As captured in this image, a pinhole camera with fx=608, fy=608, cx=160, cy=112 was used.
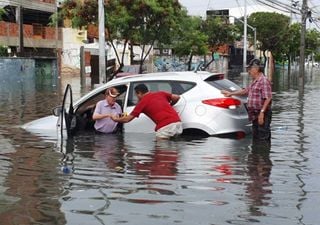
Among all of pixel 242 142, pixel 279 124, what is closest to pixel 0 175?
pixel 242 142

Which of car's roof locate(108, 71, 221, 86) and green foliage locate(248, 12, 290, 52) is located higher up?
green foliage locate(248, 12, 290, 52)

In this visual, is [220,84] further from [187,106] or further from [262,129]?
[262,129]

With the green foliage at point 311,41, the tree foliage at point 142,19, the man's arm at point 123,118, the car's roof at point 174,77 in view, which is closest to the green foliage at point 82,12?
the tree foliage at point 142,19

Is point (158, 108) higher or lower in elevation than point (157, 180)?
higher

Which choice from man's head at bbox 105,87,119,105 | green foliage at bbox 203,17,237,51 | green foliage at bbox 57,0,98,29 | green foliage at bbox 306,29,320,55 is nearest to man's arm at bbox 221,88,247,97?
man's head at bbox 105,87,119,105

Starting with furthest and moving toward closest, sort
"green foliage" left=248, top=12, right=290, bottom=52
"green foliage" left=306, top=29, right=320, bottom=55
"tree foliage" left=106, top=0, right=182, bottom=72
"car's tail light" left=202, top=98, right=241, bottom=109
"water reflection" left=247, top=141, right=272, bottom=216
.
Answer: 1. "green foliage" left=306, top=29, right=320, bottom=55
2. "green foliage" left=248, top=12, right=290, bottom=52
3. "tree foliage" left=106, top=0, right=182, bottom=72
4. "car's tail light" left=202, top=98, right=241, bottom=109
5. "water reflection" left=247, top=141, right=272, bottom=216

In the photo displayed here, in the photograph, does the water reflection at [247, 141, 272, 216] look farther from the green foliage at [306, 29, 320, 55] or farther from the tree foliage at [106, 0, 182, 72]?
the green foliage at [306, 29, 320, 55]

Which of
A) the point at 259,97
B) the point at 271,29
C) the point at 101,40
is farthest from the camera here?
the point at 271,29

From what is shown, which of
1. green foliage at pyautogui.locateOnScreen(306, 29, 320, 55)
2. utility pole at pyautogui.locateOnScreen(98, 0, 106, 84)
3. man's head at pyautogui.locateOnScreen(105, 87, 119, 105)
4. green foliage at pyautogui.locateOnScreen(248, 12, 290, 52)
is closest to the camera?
man's head at pyautogui.locateOnScreen(105, 87, 119, 105)

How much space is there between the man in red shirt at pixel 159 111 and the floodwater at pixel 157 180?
293 mm

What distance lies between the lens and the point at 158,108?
31.4 ft

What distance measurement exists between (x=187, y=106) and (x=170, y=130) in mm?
536

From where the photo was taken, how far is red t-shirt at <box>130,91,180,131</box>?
31.4ft

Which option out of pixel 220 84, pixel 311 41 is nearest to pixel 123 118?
pixel 220 84
